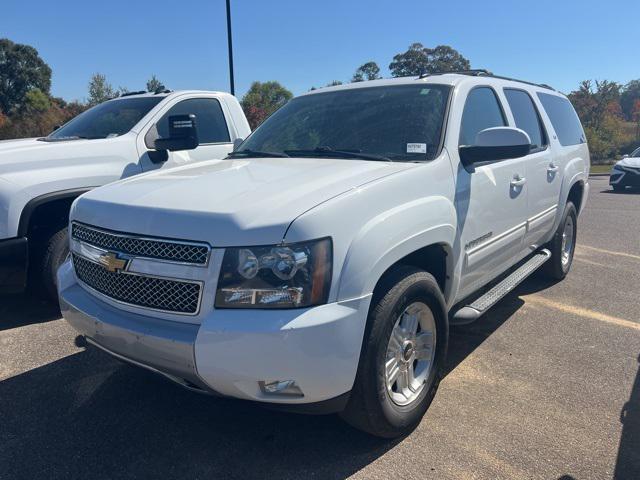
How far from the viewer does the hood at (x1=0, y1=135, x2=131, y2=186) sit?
4310 mm

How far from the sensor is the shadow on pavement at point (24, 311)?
4.60m

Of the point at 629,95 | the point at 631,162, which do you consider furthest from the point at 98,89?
the point at 629,95

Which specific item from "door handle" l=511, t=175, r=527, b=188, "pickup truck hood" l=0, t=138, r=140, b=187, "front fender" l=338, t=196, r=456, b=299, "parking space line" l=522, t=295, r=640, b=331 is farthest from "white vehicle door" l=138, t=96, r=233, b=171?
"parking space line" l=522, t=295, r=640, b=331

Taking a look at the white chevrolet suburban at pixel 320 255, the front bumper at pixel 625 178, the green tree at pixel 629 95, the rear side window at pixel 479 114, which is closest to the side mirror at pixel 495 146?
the white chevrolet suburban at pixel 320 255

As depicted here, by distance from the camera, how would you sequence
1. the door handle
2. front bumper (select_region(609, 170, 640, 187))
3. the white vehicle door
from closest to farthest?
the door handle → the white vehicle door → front bumper (select_region(609, 170, 640, 187))

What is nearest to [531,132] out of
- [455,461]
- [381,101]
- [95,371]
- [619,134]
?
[381,101]

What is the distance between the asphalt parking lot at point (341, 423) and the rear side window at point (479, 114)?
161 cm

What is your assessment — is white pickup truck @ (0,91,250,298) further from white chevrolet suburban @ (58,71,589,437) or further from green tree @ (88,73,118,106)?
green tree @ (88,73,118,106)

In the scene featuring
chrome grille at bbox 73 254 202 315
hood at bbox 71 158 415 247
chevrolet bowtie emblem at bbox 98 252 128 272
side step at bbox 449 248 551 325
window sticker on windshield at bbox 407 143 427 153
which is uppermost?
Answer: window sticker on windshield at bbox 407 143 427 153

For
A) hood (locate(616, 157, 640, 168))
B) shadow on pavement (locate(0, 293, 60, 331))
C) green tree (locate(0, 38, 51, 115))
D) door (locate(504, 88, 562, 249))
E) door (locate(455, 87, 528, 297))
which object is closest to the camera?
door (locate(455, 87, 528, 297))

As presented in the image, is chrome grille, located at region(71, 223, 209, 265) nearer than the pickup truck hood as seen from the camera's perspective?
Yes

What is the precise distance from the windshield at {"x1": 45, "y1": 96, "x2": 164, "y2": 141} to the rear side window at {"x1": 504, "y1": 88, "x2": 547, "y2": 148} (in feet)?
11.7

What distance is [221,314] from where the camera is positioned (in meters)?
2.27

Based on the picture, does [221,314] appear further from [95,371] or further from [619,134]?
[619,134]
